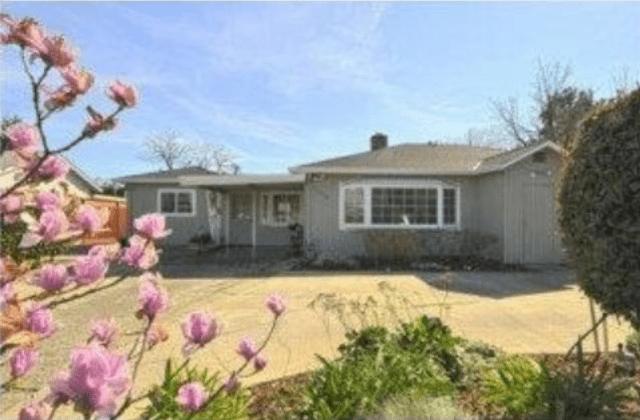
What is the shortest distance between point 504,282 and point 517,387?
40.6 ft

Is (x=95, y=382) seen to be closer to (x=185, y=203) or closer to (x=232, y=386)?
(x=232, y=386)

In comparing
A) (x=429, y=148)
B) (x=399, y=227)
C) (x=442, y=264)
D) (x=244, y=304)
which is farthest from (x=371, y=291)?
(x=429, y=148)

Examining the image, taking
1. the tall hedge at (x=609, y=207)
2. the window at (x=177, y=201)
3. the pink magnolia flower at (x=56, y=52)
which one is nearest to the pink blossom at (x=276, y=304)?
the pink magnolia flower at (x=56, y=52)

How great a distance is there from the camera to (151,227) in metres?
2.60

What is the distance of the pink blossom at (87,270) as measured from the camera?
2.38 m

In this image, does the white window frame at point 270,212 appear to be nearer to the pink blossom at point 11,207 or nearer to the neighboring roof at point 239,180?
the neighboring roof at point 239,180

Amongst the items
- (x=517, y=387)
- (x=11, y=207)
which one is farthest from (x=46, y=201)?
Answer: (x=517, y=387)

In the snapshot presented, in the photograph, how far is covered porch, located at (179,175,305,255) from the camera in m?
32.7

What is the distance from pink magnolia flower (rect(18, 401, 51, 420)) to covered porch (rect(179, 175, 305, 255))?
2935cm

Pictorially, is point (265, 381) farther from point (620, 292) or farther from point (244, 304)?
point (244, 304)

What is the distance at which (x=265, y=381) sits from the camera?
7645mm

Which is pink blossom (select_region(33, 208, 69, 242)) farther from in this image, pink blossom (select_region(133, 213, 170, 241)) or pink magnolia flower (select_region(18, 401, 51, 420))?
pink magnolia flower (select_region(18, 401, 51, 420))

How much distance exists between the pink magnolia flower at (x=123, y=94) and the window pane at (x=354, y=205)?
2321 centimetres

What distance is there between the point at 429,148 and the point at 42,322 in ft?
90.9
